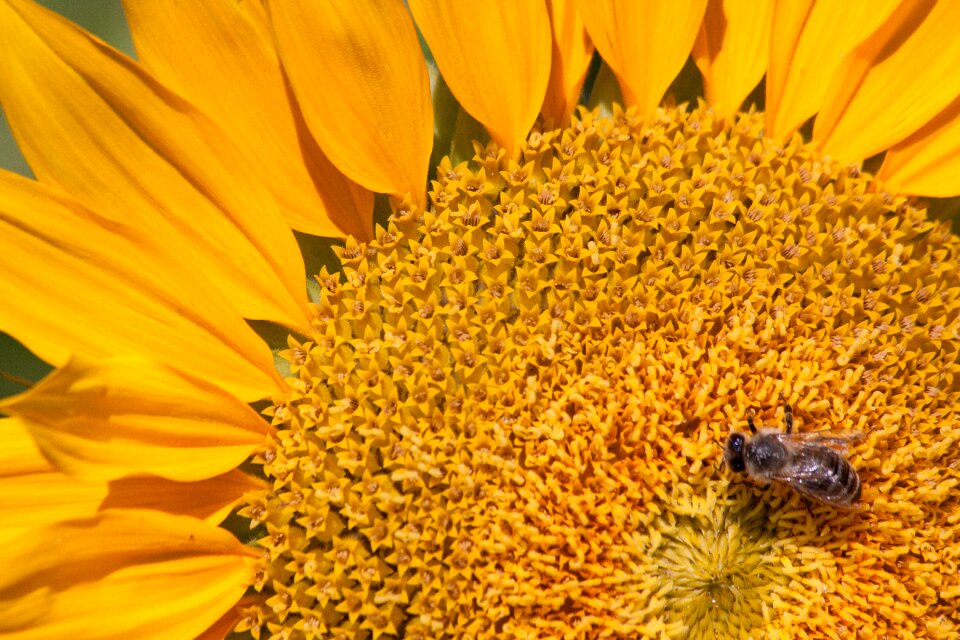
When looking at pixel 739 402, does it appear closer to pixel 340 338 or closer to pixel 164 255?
pixel 340 338

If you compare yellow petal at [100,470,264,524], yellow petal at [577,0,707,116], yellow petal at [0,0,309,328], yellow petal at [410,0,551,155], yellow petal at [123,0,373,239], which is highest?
yellow petal at [577,0,707,116]

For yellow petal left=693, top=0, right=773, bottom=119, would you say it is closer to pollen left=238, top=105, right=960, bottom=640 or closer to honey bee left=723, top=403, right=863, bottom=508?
pollen left=238, top=105, right=960, bottom=640

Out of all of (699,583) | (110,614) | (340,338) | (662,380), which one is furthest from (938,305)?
(110,614)

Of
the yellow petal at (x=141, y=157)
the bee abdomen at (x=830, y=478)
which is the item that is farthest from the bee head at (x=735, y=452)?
the yellow petal at (x=141, y=157)

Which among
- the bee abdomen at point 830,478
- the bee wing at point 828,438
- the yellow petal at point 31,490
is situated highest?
the bee wing at point 828,438

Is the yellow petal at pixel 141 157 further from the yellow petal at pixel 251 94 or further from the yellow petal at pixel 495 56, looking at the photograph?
the yellow petal at pixel 495 56

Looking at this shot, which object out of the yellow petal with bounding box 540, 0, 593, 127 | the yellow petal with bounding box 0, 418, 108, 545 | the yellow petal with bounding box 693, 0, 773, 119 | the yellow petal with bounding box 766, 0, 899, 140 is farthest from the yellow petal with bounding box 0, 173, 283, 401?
the yellow petal with bounding box 766, 0, 899, 140
